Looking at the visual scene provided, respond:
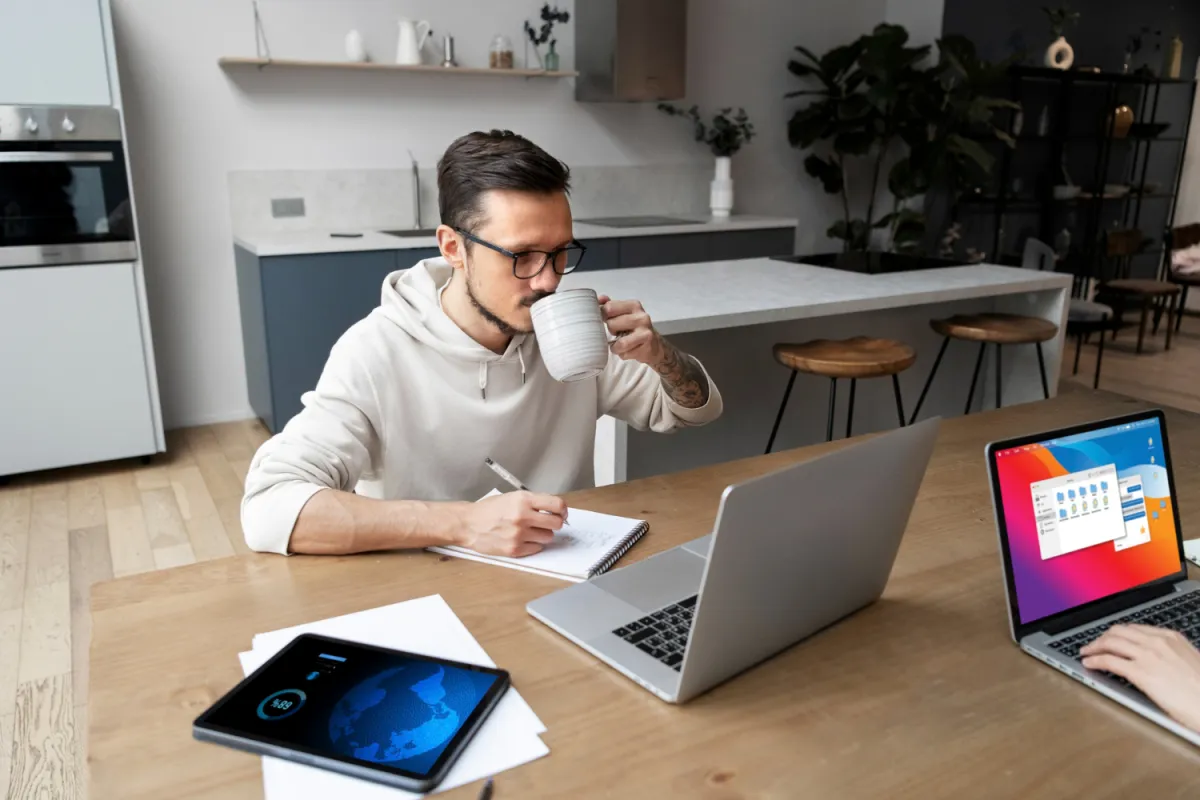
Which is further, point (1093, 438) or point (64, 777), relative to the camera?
point (64, 777)

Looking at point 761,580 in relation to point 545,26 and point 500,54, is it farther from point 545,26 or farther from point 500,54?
point 545,26

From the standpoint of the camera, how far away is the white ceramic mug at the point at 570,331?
3.71 ft

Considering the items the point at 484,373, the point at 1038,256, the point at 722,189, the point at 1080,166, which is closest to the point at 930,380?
the point at 1038,256

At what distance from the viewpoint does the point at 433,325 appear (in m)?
1.43

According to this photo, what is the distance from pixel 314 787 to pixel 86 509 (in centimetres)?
286

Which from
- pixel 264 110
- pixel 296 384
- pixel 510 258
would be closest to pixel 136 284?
pixel 296 384

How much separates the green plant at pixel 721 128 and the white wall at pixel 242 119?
373 mm

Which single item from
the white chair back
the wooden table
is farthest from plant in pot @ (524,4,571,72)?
the wooden table

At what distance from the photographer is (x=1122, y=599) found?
1038 mm

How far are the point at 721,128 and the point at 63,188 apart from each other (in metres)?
3.18

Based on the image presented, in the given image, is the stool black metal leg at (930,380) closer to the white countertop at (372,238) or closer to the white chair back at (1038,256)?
the white chair back at (1038,256)

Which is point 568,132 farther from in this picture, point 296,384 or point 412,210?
point 296,384

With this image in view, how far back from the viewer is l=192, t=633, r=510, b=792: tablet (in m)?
0.76

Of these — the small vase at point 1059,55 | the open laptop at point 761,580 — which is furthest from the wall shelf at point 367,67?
the open laptop at point 761,580
